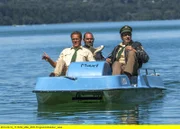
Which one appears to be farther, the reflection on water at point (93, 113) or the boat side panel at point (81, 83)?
the boat side panel at point (81, 83)

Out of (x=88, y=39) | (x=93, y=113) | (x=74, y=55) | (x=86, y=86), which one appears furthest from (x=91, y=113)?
(x=88, y=39)

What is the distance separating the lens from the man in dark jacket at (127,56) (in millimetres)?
15281

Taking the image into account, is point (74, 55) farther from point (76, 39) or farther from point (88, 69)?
Answer: point (88, 69)

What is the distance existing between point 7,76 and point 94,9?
16928 centimetres

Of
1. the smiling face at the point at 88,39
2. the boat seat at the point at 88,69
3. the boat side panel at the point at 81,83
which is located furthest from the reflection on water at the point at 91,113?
the smiling face at the point at 88,39

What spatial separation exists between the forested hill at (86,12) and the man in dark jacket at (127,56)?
167 meters

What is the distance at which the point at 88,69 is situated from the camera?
49.1ft

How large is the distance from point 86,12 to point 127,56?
177 m

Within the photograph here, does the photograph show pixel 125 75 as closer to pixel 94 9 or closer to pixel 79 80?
pixel 79 80

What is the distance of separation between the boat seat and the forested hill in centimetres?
16755

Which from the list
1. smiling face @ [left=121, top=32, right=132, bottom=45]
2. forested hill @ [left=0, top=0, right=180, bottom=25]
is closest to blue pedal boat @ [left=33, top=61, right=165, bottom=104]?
smiling face @ [left=121, top=32, right=132, bottom=45]

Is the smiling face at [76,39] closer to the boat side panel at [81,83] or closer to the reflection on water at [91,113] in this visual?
the boat side panel at [81,83]

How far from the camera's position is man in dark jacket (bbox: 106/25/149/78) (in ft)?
50.1

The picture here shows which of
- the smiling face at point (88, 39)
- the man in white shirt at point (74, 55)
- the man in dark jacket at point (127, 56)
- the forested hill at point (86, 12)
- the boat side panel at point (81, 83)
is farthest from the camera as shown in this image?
the forested hill at point (86, 12)
